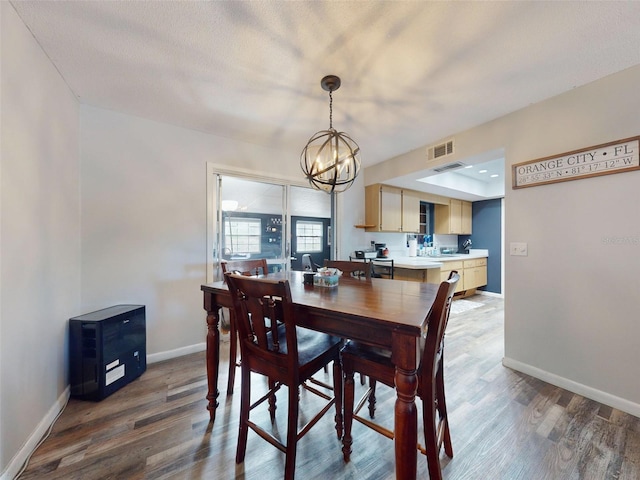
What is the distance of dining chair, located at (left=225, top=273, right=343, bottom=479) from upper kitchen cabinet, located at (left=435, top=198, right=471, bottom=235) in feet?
15.1

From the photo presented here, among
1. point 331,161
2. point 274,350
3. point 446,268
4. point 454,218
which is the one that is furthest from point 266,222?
point 454,218

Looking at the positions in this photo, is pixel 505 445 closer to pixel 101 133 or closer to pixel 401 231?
pixel 401 231

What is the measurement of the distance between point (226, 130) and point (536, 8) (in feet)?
8.69

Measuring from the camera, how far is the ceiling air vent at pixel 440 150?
9.62 feet

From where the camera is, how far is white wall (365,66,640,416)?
181 centimetres

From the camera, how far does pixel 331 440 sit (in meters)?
1.55

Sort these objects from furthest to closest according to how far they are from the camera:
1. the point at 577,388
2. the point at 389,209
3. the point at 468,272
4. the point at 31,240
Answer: the point at 468,272
the point at 389,209
the point at 577,388
the point at 31,240

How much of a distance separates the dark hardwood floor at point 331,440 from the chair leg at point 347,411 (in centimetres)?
6

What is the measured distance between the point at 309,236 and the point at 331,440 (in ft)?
8.67

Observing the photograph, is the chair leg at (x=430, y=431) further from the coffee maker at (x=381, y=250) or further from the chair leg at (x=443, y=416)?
the coffee maker at (x=381, y=250)

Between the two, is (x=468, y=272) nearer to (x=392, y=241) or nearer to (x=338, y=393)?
(x=392, y=241)

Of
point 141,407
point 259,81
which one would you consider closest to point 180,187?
point 259,81

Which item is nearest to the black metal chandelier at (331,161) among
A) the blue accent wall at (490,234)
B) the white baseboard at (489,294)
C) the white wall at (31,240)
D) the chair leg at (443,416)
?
the chair leg at (443,416)

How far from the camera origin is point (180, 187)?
2730mm
